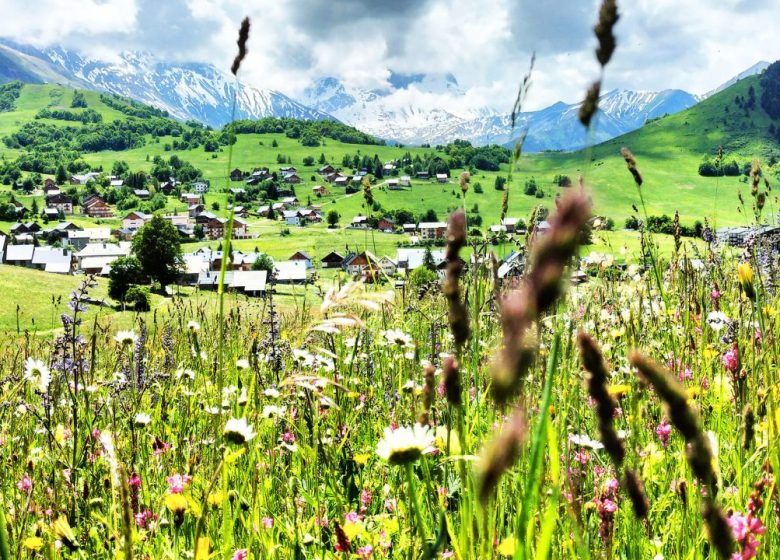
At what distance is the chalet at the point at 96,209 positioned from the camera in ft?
448

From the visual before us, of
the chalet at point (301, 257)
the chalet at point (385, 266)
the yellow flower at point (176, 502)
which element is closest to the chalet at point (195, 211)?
the chalet at point (301, 257)

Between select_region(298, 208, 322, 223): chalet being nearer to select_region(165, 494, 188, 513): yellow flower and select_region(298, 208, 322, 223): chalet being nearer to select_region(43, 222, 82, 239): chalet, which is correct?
select_region(43, 222, 82, 239): chalet

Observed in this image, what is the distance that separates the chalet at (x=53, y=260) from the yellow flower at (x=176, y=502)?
104 meters

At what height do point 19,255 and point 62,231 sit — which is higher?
point 62,231

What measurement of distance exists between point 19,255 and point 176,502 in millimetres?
110817

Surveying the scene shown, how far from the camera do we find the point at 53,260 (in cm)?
9531

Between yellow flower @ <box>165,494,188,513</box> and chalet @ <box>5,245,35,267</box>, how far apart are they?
109 metres

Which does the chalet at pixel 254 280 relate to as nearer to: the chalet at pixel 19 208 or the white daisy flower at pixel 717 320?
the chalet at pixel 19 208

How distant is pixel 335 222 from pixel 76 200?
60513 millimetres

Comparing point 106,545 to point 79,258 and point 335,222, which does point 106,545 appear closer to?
point 79,258

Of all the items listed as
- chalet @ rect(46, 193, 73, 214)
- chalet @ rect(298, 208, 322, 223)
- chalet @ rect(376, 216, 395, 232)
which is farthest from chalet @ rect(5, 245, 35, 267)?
chalet @ rect(376, 216, 395, 232)

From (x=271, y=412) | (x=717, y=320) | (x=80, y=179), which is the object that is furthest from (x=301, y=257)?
(x=271, y=412)

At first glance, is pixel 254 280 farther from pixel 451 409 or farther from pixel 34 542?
pixel 451 409

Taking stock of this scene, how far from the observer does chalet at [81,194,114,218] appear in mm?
136500
